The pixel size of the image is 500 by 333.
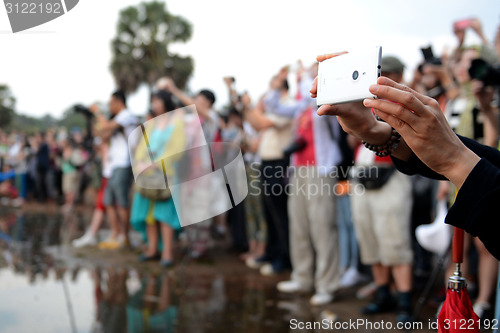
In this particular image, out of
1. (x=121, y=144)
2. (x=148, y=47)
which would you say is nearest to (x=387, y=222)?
(x=121, y=144)

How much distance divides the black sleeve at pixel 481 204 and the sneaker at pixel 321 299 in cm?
268

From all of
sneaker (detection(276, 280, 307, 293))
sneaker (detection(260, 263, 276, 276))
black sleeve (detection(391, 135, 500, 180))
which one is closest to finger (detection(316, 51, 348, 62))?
black sleeve (detection(391, 135, 500, 180))

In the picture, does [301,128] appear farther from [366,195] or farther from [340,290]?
[340,290]

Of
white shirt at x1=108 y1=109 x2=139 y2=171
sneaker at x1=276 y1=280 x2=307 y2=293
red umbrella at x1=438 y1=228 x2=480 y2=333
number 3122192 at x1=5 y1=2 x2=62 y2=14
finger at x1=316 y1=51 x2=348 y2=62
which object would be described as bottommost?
sneaker at x1=276 y1=280 x2=307 y2=293

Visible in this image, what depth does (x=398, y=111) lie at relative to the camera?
39.6 inches

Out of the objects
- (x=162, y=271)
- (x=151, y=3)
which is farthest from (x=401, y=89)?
(x=151, y=3)

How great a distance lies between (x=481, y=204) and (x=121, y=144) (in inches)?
197

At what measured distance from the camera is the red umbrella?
1.21m

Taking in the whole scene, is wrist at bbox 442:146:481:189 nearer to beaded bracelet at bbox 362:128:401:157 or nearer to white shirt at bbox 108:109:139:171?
beaded bracelet at bbox 362:128:401:157

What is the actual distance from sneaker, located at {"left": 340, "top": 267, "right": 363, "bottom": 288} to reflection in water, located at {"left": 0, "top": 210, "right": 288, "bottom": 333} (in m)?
0.66

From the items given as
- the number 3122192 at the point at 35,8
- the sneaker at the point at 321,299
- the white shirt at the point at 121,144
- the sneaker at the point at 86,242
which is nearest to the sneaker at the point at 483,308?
the sneaker at the point at 321,299

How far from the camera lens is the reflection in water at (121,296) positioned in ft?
10.6

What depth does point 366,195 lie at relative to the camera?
335cm

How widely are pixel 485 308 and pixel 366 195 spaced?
3.48 ft
